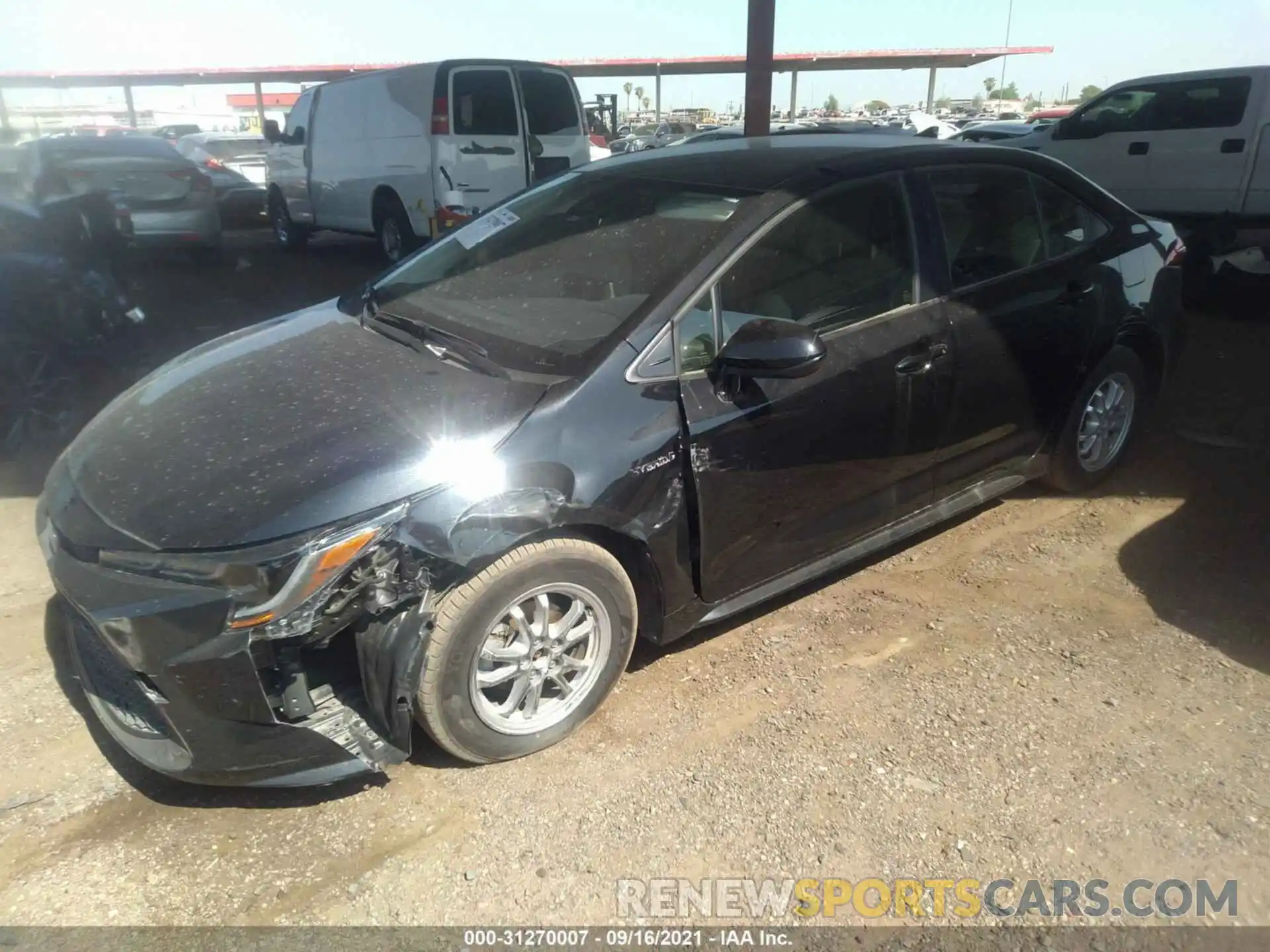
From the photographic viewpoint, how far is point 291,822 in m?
2.49

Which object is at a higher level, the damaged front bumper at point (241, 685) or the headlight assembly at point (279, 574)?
the headlight assembly at point (279, 574)

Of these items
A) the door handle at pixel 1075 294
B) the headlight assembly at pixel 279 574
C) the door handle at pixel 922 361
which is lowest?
the headlight assembly at pixel 279 574

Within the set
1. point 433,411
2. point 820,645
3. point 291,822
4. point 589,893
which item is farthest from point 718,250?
point 291,822

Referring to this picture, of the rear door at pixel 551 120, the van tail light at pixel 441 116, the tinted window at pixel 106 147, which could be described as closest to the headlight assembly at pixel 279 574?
the van tail light at pixel 441 116

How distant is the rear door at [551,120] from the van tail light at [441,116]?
0.76m

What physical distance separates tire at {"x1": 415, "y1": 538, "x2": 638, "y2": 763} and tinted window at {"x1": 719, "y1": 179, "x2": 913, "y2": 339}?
34.7 inches

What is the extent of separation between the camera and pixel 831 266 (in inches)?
124

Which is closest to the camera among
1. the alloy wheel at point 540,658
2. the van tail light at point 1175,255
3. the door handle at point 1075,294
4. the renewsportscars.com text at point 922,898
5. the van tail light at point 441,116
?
the renewsportscars.com text at point 922,898

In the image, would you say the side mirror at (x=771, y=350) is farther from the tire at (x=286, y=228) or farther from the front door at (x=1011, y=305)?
the tire at (x=286, y=228)

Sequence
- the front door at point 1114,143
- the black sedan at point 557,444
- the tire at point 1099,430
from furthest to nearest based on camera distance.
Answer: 1. the front door at point 1114,143
2. the tire at point 1099,430
3. the black sedan at point 557,444

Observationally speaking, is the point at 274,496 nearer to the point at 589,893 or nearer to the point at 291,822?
the point at 291,822

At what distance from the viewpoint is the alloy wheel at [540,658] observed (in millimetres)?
2568

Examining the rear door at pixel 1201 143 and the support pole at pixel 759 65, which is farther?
the rear door at pixel 1201 143

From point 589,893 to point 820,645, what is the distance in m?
1.33
